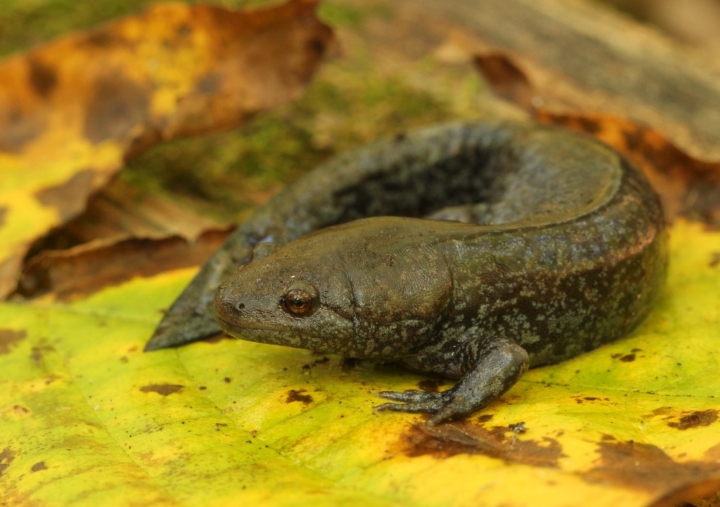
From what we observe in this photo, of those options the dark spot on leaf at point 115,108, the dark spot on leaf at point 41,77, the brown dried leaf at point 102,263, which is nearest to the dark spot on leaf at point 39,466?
the brown dried leaf at point 102,263

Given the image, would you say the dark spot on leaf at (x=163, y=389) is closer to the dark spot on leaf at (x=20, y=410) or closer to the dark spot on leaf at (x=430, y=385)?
the dark spot on leaf at (x=20, y=410)

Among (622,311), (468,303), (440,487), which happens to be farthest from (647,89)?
(440,487)

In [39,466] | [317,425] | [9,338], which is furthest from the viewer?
[9,338]

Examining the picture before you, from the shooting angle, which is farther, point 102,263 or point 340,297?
point 102,263

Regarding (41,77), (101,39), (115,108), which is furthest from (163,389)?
(101,39)

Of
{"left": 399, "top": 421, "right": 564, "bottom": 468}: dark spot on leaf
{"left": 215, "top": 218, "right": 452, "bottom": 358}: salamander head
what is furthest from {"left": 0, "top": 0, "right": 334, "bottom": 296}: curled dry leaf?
{"left": 399, "top": 421, "right": 564, "bottom": 468}: dark spot on leaf

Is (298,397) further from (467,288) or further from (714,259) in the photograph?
Answer: (714,259)
